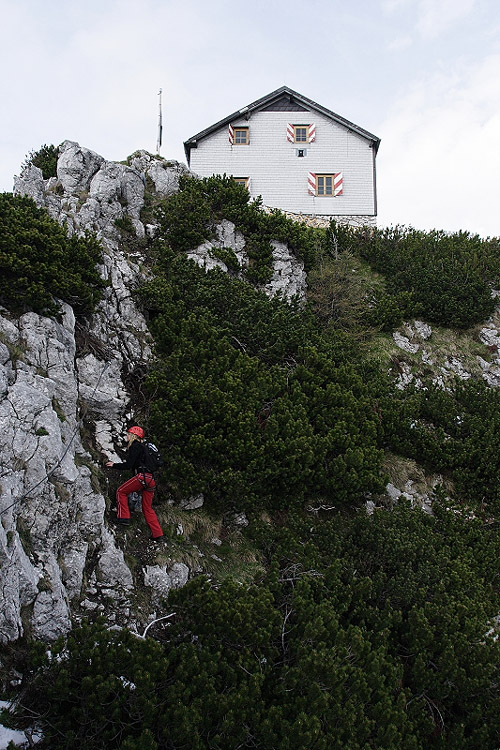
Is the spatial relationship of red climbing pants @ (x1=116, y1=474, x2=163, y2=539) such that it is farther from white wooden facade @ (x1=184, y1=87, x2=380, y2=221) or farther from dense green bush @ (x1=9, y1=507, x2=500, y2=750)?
white wooden facade @ (x1=184, y1=87, x2=380, y2=221)

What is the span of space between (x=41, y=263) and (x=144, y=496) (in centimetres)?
425

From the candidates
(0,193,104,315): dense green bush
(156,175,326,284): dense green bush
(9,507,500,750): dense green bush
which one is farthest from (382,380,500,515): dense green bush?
(0,193,104,315): dense green bush

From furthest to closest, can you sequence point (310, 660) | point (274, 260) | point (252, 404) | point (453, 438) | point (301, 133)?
point (301, 133)
point (274, 260)
point (453, 438)
point (252, 404)
point (310, 660)

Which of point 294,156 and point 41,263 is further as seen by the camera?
point 294,156

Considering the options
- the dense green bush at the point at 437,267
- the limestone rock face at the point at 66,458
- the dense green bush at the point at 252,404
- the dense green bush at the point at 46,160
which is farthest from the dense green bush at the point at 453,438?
the dense green bush at the point at 46,160

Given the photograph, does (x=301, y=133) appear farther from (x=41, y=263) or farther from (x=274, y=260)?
(x=41, y=263)

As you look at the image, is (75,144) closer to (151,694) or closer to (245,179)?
(245,179)

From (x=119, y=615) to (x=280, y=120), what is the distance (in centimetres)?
2364

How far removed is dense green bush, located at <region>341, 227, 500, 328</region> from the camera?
15.8 metres

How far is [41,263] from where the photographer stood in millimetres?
9117

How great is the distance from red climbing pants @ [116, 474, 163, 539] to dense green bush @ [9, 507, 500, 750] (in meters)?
1.41

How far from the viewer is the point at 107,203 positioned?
570 inches

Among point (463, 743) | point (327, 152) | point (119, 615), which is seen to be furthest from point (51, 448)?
point (327, 152)

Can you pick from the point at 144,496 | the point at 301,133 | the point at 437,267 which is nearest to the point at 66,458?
the point at 144,496
